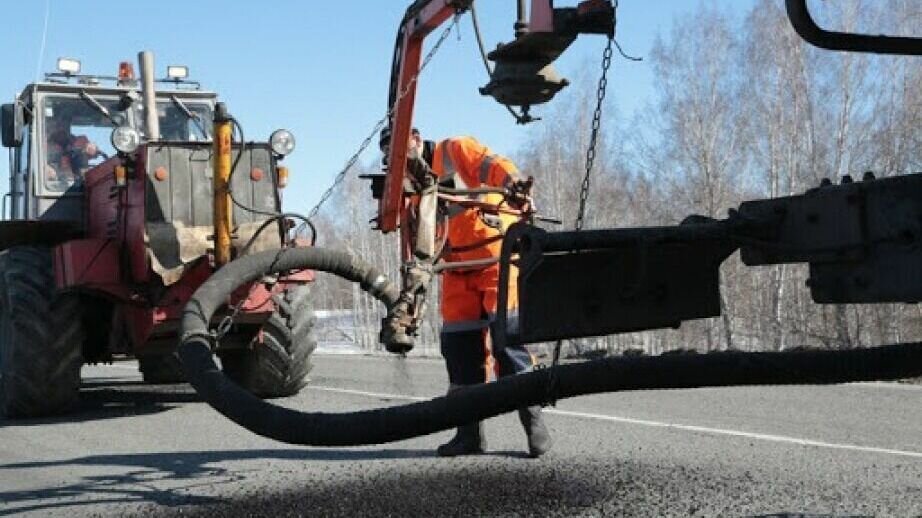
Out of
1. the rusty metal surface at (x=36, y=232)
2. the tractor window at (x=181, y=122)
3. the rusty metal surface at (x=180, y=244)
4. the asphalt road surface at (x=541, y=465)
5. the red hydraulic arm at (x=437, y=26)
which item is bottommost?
the asphalt road surface at (x=541, y=465)

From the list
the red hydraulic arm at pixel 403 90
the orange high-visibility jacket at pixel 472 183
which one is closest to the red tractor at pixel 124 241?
the red hydraulic arm at pixel 403 90

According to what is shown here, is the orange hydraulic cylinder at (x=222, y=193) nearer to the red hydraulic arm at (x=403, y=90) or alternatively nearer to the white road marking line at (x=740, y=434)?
the red hydraulic arm at (x=403, y=90)

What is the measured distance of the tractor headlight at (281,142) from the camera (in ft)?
28.1

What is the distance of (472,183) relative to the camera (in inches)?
249

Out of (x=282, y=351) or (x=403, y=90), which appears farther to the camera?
(x=282, y=351)

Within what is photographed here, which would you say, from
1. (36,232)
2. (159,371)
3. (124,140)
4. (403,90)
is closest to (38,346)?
(36,232)

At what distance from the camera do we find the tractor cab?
9812mm

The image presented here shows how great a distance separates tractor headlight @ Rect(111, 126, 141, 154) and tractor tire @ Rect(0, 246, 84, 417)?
1.35 m

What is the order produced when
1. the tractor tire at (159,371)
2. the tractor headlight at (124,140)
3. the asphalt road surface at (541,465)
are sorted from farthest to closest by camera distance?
the tractor tire at (159,371) < the tractor headlight at (124,140) < the asphalt road surface at (541,465)

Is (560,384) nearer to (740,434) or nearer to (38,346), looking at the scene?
(740,434)

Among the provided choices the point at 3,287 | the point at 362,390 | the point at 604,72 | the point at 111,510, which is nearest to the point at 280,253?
the point at 111,510

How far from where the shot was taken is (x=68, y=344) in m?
8.62

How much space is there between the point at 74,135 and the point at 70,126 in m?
0.10

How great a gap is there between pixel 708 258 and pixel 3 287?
7.64 meters
